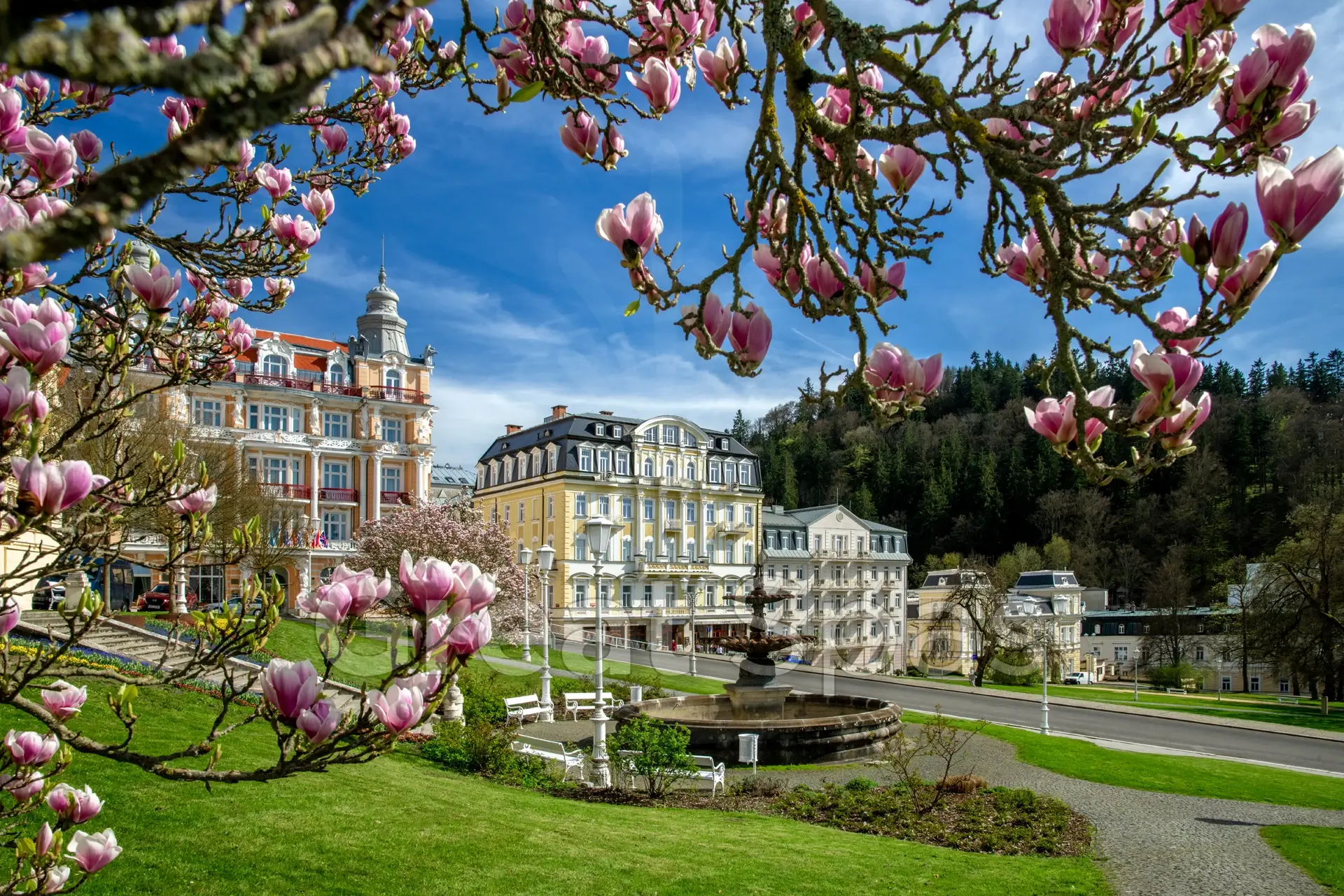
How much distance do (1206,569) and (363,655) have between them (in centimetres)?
7527

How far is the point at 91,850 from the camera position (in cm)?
319

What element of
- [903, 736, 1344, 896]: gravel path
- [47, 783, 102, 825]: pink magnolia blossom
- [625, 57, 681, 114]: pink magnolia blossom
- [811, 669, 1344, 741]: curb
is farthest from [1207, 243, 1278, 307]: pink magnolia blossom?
[811, 669, 1344, 741]: curb

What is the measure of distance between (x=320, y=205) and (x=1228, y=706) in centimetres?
4326

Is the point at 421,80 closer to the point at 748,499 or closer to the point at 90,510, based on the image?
the point at 90,510

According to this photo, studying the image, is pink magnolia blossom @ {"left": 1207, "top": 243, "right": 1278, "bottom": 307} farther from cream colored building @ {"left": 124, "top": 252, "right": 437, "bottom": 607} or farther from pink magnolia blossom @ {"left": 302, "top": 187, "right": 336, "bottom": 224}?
cream colored building @ {"left": 124, "top": 252, "right": 437, "bottom": 607}

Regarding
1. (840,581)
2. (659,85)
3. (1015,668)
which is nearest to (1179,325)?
(659,85)

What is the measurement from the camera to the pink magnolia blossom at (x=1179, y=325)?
7.89 ft

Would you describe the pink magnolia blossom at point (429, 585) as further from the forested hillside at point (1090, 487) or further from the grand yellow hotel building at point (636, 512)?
the forested hillside at point (1090, 487)

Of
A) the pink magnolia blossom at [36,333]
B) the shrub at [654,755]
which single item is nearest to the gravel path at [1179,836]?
the shrub at [654,755]

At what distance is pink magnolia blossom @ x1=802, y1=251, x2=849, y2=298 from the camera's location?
117 inches

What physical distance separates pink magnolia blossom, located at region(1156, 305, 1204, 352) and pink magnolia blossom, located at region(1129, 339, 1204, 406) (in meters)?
0.10

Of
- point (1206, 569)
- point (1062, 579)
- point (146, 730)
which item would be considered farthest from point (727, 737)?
point (1206, 569)

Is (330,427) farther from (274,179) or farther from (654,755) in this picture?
(274,179)

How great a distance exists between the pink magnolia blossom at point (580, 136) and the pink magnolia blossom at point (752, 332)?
117cm
